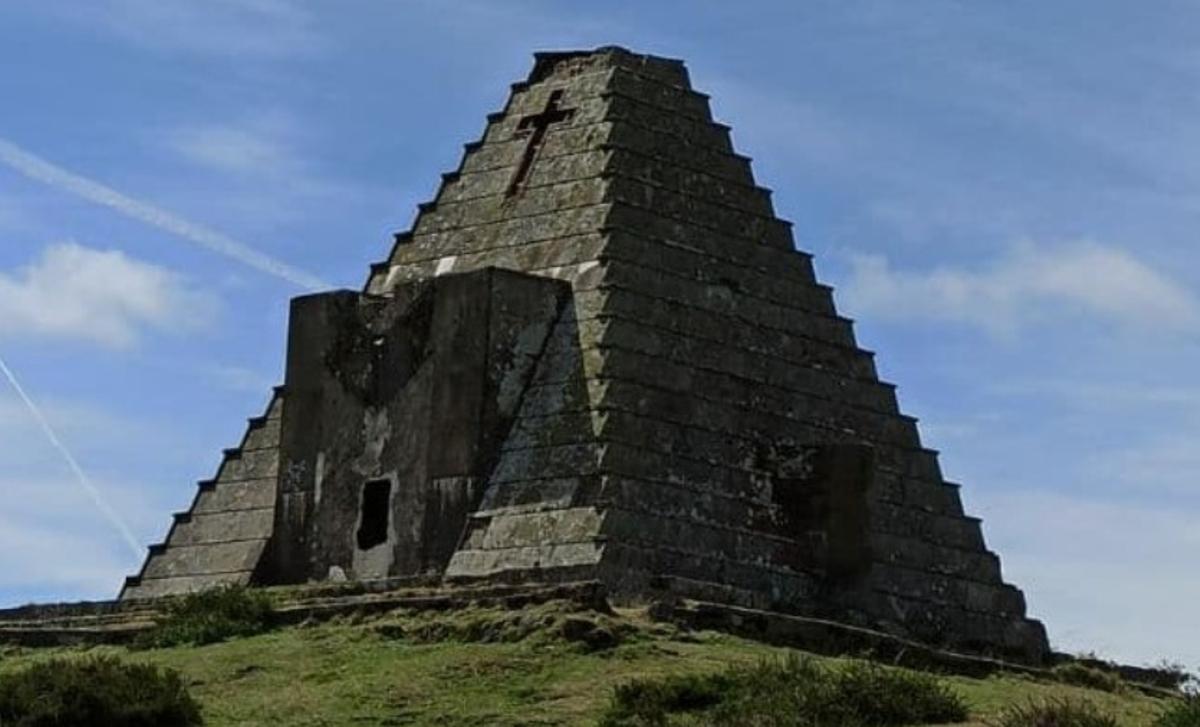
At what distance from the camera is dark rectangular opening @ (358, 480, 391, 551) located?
3466 cm

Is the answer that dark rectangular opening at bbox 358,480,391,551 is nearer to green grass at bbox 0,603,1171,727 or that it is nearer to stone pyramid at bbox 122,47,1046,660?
stone pyramid at bbox 122,47,1046,660

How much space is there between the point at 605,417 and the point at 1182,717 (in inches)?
401

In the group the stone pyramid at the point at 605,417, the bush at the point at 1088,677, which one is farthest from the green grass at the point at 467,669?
the stone pyramid at the point at 605,417

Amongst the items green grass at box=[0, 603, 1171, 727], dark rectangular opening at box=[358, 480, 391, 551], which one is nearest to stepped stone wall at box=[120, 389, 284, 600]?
dark rectangular opening at box=[358, 480, 391, 551]

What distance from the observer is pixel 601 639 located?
28250mm

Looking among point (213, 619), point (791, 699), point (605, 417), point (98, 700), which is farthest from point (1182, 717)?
point (213, 619)

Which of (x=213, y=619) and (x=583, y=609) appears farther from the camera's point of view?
(x=213, y=619)

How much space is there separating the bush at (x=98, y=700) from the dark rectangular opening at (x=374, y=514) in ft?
24.1

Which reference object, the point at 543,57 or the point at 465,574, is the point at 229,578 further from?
the point at 543,57

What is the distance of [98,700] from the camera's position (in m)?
26.6

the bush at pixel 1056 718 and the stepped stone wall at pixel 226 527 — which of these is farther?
the stepped stone wall at pixel 226 527

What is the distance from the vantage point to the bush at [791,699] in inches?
978

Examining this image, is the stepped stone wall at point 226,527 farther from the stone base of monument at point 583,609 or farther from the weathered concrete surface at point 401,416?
the stone base of monument at point 583,609

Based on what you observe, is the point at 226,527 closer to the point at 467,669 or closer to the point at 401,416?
the point at 401,416
